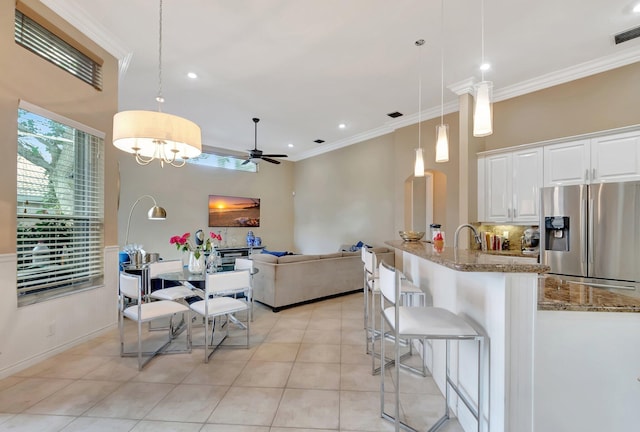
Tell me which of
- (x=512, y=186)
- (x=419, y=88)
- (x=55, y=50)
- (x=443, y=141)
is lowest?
(x=512, y=186)

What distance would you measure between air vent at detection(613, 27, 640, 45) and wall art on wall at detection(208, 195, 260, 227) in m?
7.39

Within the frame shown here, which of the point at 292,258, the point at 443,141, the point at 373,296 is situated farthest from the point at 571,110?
the point at 292,258

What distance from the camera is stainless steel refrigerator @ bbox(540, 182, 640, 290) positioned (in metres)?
2.83

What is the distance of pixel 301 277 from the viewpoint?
450 centimetres

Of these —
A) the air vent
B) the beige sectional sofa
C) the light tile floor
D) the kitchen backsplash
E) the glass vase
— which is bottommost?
the light tile floor

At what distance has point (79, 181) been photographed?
3.14m

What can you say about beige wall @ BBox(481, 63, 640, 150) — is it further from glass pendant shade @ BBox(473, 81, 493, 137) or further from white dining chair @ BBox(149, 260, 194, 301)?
white dining chair @ BBox(149, 260, 194, 301)

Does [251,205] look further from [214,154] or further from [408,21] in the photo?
[408,21]

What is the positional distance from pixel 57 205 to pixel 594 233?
5574 mm


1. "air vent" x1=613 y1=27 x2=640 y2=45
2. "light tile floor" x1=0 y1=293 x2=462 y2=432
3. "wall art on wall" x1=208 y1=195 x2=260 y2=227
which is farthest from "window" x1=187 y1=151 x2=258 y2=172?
"air vent" x1=613 y1=27 x2=640 y2=45

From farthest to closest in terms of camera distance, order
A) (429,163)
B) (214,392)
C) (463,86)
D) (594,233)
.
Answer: (429,163) → (463,86) → (594,233) → (214,392)

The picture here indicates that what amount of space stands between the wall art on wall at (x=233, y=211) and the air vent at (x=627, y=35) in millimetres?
7392

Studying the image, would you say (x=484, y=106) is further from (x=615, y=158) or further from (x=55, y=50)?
(x=55, y=50)

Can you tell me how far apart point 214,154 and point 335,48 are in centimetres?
483
